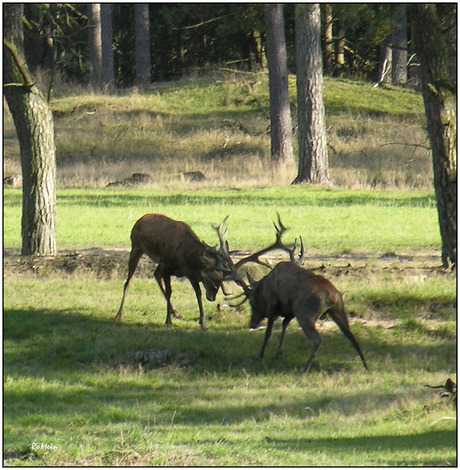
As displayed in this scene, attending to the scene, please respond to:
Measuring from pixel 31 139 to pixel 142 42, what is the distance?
25.0m

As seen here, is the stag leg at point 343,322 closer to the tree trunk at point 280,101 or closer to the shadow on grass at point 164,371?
the shadow on grass at point 164,371

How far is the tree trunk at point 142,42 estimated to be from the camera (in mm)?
38250

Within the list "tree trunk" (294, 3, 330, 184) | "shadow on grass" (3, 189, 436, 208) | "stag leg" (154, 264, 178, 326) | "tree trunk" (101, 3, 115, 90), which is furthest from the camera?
"tree trunk" (101, 3, 115, 90)

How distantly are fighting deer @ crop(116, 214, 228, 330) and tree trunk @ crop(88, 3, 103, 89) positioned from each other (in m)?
27.8

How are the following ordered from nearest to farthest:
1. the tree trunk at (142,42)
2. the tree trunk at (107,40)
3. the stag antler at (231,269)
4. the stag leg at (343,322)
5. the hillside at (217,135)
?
1. the stag leg at (343,322)
2. the stag antler at (231,269)
3. the hillside at (217,135)
4. the tree trunk at (142,42)
5. the tree trunk at (107,40)

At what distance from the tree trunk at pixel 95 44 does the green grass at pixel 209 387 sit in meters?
27.0

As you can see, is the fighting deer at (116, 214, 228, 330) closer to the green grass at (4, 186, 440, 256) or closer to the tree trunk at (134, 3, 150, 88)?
the green grass at (4, 186, 440, 256)

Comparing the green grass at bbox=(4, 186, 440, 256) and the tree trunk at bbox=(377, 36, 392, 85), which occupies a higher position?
the tree trunk at bbox=(377, 36, 392, 85)

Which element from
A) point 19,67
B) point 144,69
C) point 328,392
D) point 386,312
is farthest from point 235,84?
point 328,392

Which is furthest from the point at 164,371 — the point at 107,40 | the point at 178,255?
the point at 107,40

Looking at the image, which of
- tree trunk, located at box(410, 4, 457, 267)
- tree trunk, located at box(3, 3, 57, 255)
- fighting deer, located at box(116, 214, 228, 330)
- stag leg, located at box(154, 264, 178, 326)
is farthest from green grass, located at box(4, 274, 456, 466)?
tree trunk, located at box(3, 3, 57, 255)

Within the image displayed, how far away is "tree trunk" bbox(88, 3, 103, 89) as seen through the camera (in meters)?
39.1

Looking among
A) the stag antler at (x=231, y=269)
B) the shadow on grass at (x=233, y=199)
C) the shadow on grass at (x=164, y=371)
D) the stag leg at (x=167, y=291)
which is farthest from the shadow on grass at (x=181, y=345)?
the shadow on grass at (x=233, y=199)

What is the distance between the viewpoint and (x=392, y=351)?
11.2m
